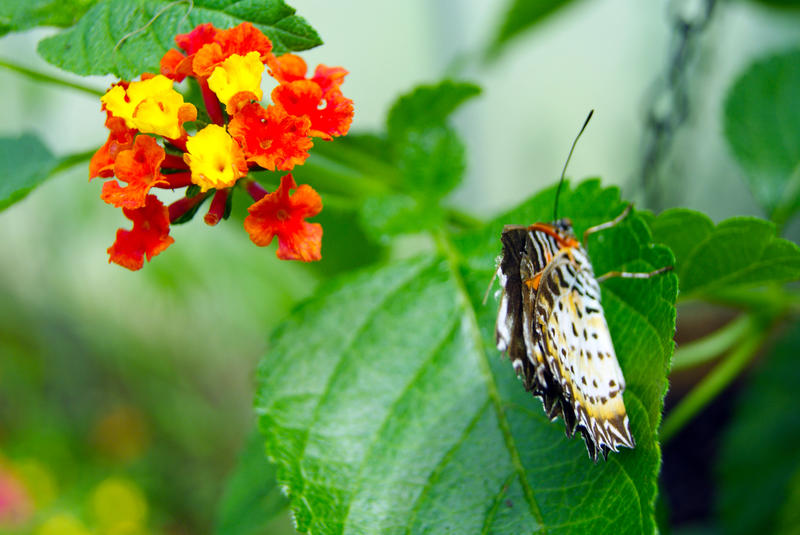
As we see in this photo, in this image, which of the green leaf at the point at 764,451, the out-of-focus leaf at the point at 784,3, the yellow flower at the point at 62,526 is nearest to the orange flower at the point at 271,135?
the green leaf at the point at 764,451

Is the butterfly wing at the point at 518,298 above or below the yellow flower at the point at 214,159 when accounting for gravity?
below

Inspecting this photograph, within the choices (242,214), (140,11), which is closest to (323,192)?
(242,214)

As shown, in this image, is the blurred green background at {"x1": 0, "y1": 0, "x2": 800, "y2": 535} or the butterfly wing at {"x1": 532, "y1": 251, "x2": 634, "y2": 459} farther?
the blurred green background at {"x1": 0, "y1": 0, "x2": 800, "y2": 535}

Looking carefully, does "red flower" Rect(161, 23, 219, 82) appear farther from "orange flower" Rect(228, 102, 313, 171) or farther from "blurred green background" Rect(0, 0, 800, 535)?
"blurred green background" Rect(0, 0, 800, 535)

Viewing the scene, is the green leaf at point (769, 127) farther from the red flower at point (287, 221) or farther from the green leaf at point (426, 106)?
the red flower at point (287, 221)

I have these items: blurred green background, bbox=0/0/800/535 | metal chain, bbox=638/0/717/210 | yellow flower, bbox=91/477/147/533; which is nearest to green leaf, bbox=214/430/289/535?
metal chain, bbox=638/0/717/210

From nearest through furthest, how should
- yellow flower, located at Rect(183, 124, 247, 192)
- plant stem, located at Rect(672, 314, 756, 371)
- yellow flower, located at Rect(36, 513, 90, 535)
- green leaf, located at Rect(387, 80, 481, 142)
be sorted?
yellow flower, located at Rect(183, 124, 247, 192), green leaf, located at Rect(387, 80, 481, 142), plant stem, located at Rect(672, 314, 756, 371), yellow flower, located at Rect(36, 513, 90, 535)
